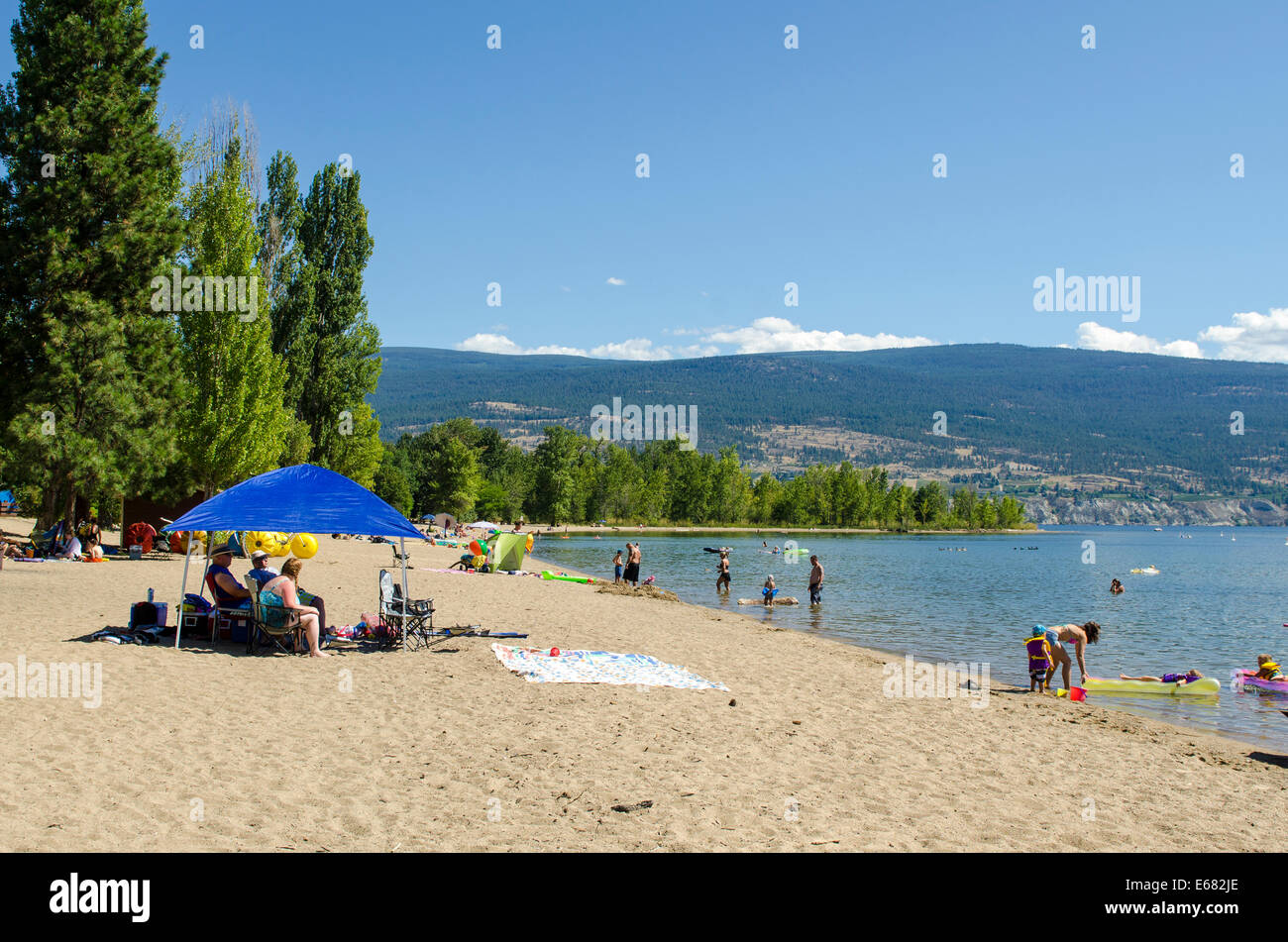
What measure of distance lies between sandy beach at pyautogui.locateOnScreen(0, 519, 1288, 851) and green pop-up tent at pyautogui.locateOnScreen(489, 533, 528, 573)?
19.1 m

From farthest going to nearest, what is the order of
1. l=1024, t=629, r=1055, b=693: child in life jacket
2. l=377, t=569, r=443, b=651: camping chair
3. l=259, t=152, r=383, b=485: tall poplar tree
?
l=259, t=152, r=383, b=485: tall poplar tree, l=1024, t=629, r=1055, b=693: child in life jacket, l=377, t=569, r=443, b=651: camping chair

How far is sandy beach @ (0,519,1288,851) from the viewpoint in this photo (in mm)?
5809

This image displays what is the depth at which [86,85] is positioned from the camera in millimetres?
Answer: 21141

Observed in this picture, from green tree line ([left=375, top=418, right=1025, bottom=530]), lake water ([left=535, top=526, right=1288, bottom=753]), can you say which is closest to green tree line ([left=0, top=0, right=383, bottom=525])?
lake water ([left=535, top=526, right=1288, bottom=753])

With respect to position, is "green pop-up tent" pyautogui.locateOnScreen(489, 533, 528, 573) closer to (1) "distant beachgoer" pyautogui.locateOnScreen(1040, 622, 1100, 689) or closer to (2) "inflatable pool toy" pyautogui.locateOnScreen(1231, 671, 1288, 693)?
(1) "distant beachgoer" pyautogui.locateOnScreen(1040, 622, 1100, 689)

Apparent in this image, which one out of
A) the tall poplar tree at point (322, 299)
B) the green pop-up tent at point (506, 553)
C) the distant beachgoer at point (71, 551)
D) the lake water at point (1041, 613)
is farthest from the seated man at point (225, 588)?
the tall poplar tree at point (322, 299)

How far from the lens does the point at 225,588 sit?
12766mm

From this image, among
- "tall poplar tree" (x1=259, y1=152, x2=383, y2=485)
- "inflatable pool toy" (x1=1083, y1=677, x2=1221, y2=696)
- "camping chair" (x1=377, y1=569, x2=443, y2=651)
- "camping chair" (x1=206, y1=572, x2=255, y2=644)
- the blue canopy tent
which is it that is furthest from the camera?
"tall poplar tree" (x1=259, y1=152, x2=383, y2=485)

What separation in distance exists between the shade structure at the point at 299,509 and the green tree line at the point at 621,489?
250 ft

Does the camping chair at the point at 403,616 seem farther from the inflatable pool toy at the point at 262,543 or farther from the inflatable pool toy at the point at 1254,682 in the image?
the inflatable pool toy at the point at 262,543

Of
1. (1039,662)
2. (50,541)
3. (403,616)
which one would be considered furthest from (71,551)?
(1039,662)

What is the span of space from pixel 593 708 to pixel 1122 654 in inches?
626
